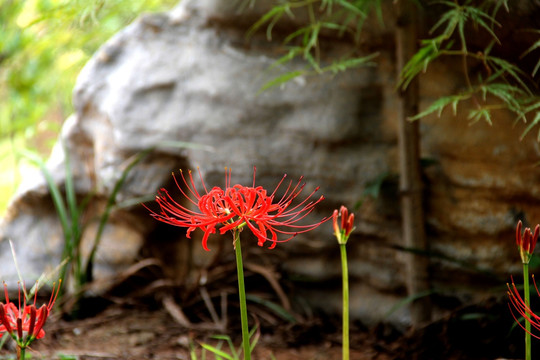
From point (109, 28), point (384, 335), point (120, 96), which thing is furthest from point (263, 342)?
point (109, 28)

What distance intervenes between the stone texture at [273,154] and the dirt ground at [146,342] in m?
0.29

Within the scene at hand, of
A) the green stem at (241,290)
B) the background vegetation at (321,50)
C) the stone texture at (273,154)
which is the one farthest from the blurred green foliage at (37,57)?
the green stem at (241,290)

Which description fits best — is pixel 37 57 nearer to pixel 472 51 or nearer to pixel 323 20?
pixel 323 20

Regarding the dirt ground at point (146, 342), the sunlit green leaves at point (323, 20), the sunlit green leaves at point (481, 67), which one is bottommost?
the dirt ground at point (146, 342)

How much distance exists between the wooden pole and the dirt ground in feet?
0.79

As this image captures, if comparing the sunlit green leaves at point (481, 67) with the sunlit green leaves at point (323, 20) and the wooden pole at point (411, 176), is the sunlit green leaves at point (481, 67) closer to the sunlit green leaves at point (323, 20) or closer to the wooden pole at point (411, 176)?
the wooden pole at point (411, 176)

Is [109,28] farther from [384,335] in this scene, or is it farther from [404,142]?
[384,335]

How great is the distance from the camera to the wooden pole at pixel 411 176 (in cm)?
180

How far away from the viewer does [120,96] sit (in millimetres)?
2303

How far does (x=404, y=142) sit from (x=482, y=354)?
0.70 meters

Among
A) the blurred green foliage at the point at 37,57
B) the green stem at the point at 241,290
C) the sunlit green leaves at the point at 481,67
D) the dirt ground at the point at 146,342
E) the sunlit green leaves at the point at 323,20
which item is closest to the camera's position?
the green stem at the point at 241,290

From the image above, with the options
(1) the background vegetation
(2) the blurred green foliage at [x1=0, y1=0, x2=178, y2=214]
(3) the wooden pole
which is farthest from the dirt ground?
(2) the blurred green foliage at [x1=0, y1=0, x2=178, y2=214]

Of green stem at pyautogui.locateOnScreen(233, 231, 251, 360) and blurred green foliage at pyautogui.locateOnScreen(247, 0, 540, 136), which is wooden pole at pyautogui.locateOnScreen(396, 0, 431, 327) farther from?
green stem at pyautogui.locateOnScreen(233, 231, 251, 360)

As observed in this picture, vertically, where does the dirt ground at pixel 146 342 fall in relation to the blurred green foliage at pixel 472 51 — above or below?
below
